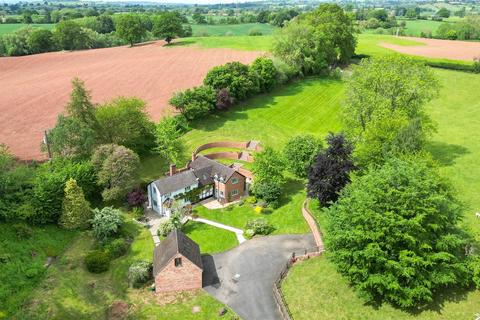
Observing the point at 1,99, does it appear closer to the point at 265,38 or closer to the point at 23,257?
the point at 23,257

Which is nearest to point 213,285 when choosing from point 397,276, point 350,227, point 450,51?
point 350,227

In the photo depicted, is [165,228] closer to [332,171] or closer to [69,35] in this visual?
[332,171]

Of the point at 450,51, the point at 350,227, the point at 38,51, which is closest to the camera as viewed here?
the point at 350,227

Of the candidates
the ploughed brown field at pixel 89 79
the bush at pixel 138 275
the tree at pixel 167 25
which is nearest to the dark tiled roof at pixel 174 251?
the bush at pixel 138 275

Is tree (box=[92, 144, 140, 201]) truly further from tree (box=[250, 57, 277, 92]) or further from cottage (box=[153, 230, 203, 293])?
tree (box=[250, 57, 277, 92])

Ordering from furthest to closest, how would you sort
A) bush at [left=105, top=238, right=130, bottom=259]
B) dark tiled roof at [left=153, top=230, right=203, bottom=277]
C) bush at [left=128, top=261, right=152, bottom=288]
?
1. bush at [left=105, top=238, right=130, bottom=259]
2. bush at [left=128, top=261, right=152, bottom=288]
3. dark tiled roof at [left=153, top=230, right=203, bottom=277]

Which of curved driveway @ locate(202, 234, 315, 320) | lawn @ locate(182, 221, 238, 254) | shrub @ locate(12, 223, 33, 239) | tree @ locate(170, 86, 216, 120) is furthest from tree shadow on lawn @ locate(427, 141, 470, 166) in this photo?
shrub @ locate(12, 223, 33, 239)

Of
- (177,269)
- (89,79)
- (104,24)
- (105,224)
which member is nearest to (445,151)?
(177,269)
